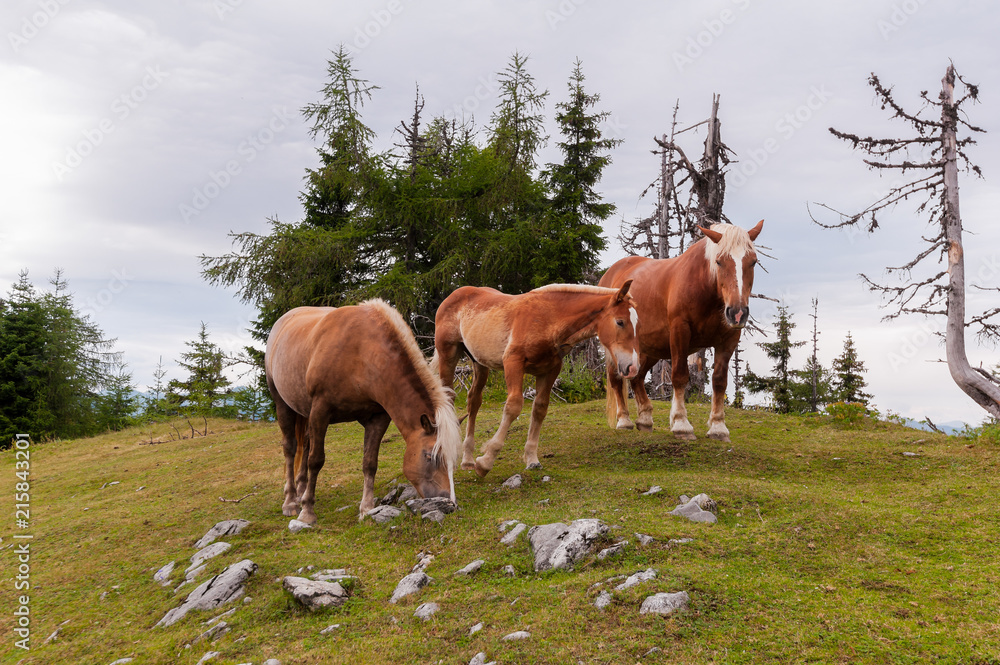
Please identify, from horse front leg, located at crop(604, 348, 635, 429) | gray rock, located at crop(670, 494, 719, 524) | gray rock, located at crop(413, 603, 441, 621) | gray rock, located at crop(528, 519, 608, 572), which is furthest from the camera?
horse front leg, located at crop(604, 348, 635, 429)

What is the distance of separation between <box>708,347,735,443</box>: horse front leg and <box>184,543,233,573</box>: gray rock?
723cm

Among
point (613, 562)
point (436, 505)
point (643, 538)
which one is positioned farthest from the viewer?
point (436, 505)

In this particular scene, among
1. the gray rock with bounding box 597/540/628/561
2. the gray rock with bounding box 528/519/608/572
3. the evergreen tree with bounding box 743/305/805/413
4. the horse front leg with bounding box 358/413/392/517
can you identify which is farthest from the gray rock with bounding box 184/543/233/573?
the evergreen tree with bounding box 743/305/805/413

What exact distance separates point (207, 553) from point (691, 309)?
7213 millimetres

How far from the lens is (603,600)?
4.37m

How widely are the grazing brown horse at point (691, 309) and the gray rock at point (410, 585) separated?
4.56m

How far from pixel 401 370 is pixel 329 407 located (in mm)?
1143

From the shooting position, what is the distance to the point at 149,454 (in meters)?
16.9

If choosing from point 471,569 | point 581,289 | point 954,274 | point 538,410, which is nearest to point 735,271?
point 581,289

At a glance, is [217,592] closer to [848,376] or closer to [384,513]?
[384,513]

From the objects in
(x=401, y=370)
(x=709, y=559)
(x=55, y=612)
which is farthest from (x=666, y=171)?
(x=55, y=612)

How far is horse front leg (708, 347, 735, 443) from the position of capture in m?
9.07

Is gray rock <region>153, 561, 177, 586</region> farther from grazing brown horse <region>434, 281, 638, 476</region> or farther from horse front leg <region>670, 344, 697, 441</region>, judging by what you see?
horse front leg <region>670, 344, 697, 441</region>

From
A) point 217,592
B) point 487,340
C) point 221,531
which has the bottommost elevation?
point 217,592
